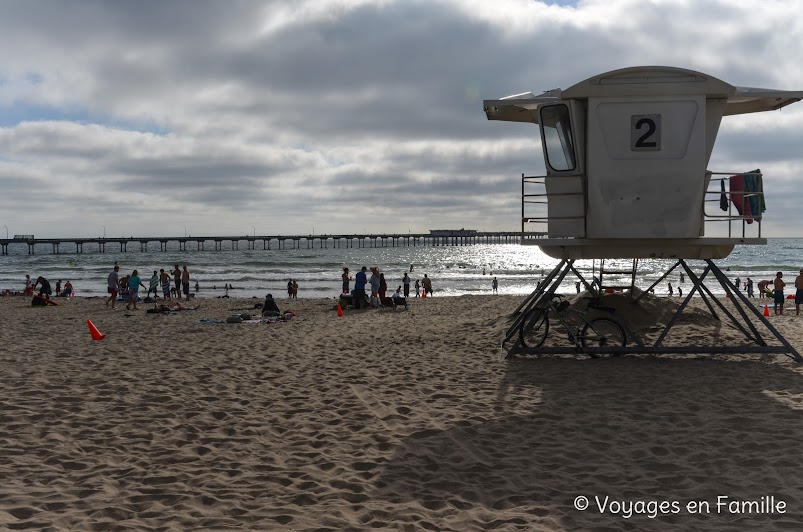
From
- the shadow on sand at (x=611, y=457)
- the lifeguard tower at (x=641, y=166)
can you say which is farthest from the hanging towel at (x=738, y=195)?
the shadow on sand at (x=611, y=457)

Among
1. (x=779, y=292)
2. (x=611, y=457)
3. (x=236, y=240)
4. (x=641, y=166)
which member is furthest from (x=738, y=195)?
(x=236, y=240)

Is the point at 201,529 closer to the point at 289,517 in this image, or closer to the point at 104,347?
the point at 289,517

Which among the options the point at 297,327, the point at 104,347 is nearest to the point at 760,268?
the point at 297,327

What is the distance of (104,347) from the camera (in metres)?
12.3

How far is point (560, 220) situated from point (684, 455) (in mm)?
5112

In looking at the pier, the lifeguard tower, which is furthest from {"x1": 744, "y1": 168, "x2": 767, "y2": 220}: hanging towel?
the pier

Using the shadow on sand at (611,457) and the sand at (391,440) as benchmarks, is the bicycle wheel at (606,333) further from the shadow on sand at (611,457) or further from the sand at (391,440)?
the shadow on sand at (611,457)

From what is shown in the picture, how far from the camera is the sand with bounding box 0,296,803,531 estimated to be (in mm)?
4656

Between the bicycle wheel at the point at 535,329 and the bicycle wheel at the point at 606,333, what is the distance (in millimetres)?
770

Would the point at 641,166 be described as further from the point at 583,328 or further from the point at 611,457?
the point at 611,457

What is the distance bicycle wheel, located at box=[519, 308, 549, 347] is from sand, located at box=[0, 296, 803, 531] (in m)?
0.60

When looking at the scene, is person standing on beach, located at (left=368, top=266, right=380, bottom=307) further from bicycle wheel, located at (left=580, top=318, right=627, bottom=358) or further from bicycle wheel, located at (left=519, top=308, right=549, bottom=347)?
bicycle wheel, located at (left=580, top=318, right=627, bottom=358)

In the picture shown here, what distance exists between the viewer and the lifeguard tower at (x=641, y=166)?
9.57 m

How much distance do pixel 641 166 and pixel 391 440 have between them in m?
6.24
